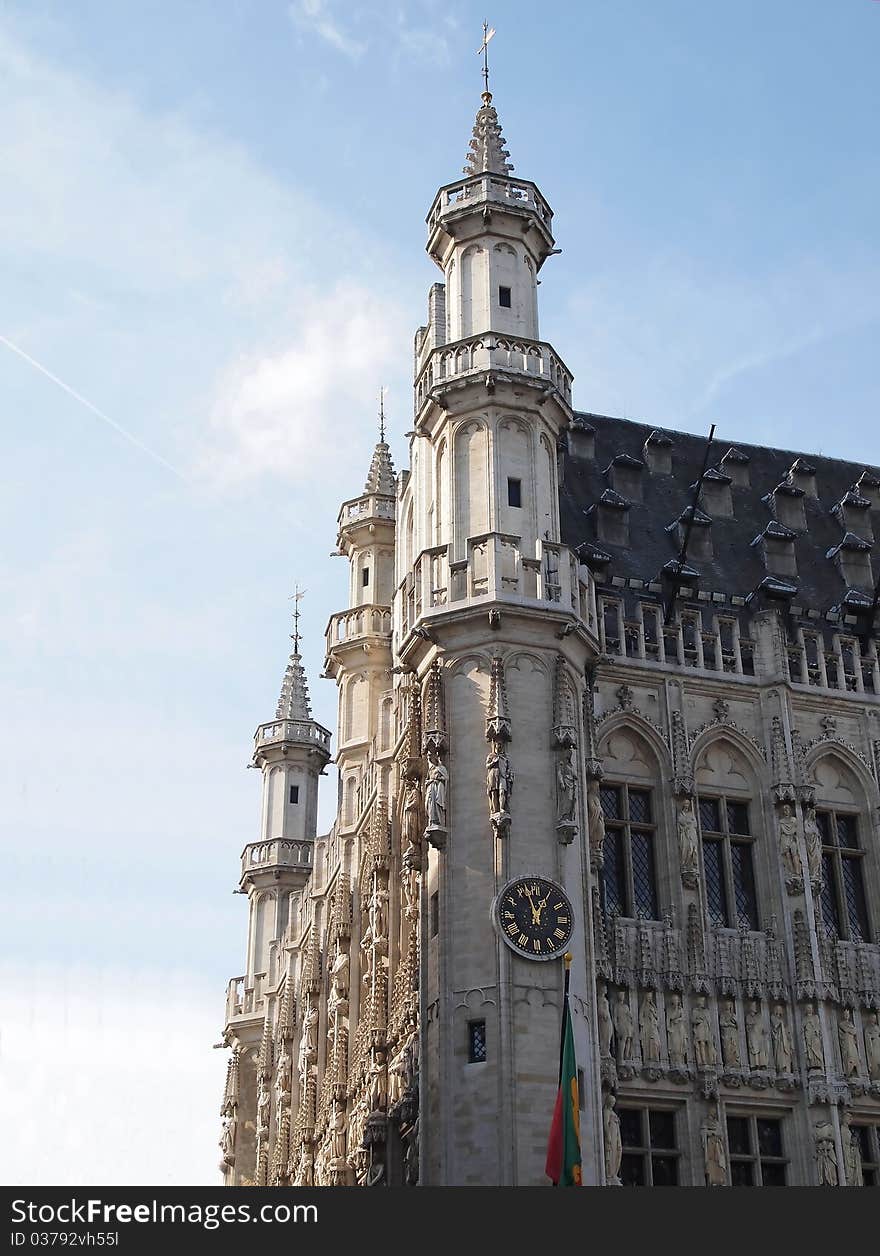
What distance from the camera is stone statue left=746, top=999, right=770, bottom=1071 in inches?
1340

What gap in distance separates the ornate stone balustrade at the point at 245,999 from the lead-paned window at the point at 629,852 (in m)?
23.8

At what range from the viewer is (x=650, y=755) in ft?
122

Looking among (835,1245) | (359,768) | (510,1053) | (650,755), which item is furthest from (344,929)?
(835,1245)

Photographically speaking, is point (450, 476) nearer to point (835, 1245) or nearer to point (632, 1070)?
point (632, 1070)

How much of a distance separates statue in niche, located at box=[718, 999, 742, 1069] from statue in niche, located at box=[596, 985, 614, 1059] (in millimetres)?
2303

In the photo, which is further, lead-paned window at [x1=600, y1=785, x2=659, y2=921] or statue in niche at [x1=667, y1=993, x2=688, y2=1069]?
lead-paned window at [x1=600, y1=785, x2=659, y2=921]

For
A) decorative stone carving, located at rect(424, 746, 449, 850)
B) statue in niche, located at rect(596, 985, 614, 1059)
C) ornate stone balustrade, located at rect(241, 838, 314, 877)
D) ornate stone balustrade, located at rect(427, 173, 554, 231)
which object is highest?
ornate stone balustrade, located at rect(427, 173, 554, 231)

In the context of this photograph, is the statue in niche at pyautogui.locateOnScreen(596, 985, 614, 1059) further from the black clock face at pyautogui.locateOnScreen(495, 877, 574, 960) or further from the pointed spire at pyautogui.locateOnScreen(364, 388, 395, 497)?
the pointed spire at pyautogui.locateOnScreen(364, 388, 395, 497)

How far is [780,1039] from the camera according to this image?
34281mm

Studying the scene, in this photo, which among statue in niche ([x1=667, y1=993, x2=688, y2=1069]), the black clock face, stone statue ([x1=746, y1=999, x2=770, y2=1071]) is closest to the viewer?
the black clock face

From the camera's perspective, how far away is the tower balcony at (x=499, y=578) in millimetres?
34438

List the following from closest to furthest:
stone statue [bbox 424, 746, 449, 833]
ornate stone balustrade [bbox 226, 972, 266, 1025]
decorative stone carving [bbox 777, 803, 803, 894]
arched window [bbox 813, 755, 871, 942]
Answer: stone statue [bbox 424, 746, 449, 833], decorative stone carving [bbox 777, 803, 803, 894], arched window [bbox 813, 755, 871, 942], ornate stone balustrade [bbox 226, 972, 266, 1025]

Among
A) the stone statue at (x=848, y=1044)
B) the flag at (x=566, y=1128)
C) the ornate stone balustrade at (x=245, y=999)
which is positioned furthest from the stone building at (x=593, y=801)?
the ornate stone balustrade at (x=245, y=999)

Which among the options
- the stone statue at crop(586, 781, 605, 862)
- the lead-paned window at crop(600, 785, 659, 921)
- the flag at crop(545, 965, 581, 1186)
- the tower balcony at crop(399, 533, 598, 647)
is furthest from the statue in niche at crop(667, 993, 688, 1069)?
the tower balcony at crop(399, 533, 598, 647)
